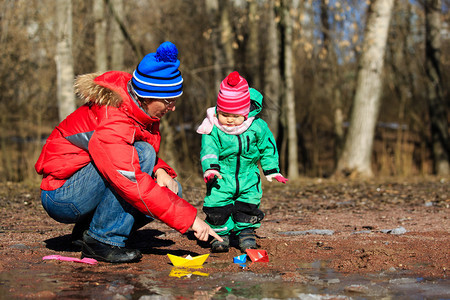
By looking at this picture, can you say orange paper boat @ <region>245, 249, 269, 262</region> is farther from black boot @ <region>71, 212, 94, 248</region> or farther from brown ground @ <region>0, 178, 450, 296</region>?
black boot @ <region>71, 212, 94, 248</region>

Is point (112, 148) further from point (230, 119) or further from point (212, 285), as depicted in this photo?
point (230, 119)

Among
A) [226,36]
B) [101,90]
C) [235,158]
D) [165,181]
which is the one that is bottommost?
[165,181]

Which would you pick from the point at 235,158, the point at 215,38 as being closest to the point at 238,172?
the point at 235,158

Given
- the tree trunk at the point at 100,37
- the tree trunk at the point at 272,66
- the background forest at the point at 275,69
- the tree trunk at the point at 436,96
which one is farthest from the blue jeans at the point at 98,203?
the tree trunk at the point at 436,96

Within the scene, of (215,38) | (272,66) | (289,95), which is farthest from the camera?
(272,66)

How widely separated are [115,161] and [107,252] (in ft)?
2.26

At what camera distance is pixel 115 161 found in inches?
127

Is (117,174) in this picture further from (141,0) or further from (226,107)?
(141,0)

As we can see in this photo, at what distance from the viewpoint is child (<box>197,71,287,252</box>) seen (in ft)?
13.5

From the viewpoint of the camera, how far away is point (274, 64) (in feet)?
45.4

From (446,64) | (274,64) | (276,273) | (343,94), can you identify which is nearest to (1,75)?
(274,64)

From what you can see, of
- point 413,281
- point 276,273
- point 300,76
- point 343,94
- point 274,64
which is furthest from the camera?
point 343,94

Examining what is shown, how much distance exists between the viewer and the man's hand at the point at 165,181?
3.76 metres

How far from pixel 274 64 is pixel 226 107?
392 inches
